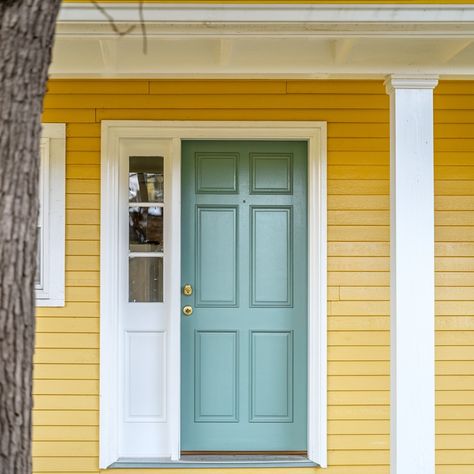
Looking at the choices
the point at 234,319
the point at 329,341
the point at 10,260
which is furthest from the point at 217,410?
the point at 10,260

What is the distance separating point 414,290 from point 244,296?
3.88 feet

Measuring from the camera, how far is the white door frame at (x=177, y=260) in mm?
3514

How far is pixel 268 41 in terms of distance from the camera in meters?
2.61

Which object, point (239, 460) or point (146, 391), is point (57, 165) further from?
point (239, 460)

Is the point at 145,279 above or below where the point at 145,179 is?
below

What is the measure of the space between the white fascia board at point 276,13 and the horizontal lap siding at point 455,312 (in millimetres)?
1218

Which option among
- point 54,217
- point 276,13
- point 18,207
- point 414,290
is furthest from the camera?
point 54,217

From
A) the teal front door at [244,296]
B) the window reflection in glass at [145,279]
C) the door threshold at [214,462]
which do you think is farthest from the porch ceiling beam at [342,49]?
the door threshold at [214,462]

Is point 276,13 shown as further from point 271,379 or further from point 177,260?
point 271,379

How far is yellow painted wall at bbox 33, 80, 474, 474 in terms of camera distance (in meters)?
3.53

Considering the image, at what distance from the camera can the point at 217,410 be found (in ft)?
12.0

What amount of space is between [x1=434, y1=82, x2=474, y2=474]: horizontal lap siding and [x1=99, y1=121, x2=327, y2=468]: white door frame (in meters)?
0.69

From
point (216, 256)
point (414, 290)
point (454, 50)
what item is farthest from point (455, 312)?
point (454, 50)

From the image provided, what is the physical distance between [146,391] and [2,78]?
2530 mm
